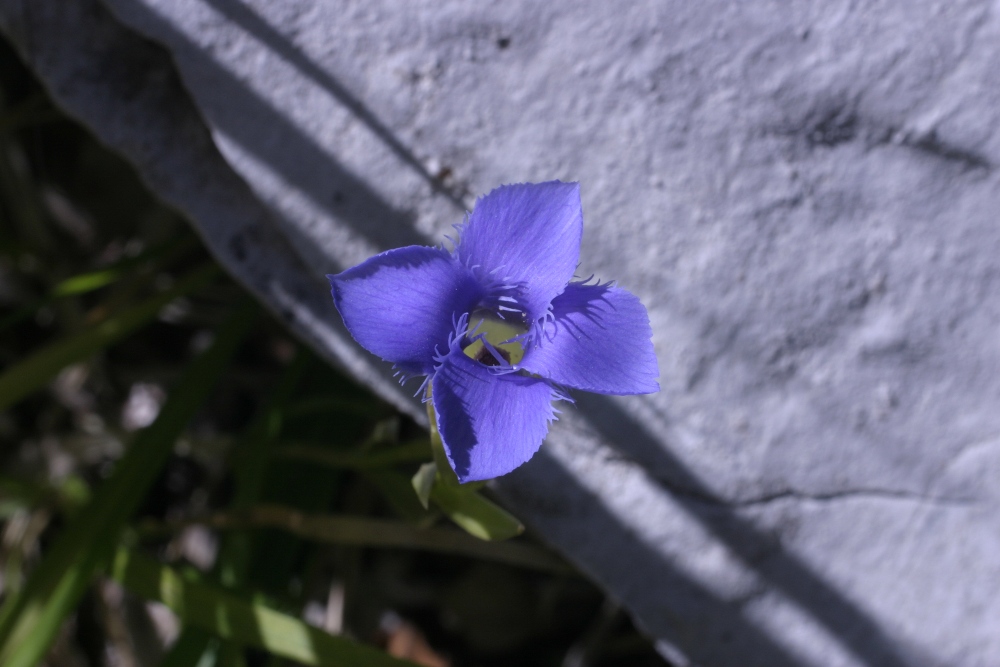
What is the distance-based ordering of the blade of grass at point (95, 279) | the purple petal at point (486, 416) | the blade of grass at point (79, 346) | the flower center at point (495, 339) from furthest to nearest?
1. the blade of grass at point (95, 279)
2. the blade of grass at point (79, 346)
3. the flower center at point (495, 339)
4. the purple petal at point (486, 416)

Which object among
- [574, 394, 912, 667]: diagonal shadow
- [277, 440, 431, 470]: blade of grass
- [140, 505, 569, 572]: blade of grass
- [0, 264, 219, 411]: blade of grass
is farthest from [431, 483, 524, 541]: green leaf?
[0, 264, 219, 411]: blade of grass

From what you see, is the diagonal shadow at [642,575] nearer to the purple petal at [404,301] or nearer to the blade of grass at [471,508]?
the blade of grass at [471,508]

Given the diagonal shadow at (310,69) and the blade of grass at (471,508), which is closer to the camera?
the blade of grass at (471,508)

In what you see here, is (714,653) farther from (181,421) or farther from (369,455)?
(181,421)

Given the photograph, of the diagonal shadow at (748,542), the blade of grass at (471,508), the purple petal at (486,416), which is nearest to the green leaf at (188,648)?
the blade of grass at (471,508)

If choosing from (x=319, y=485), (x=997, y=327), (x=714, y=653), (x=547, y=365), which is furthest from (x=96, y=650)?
(x=997, y=327)
